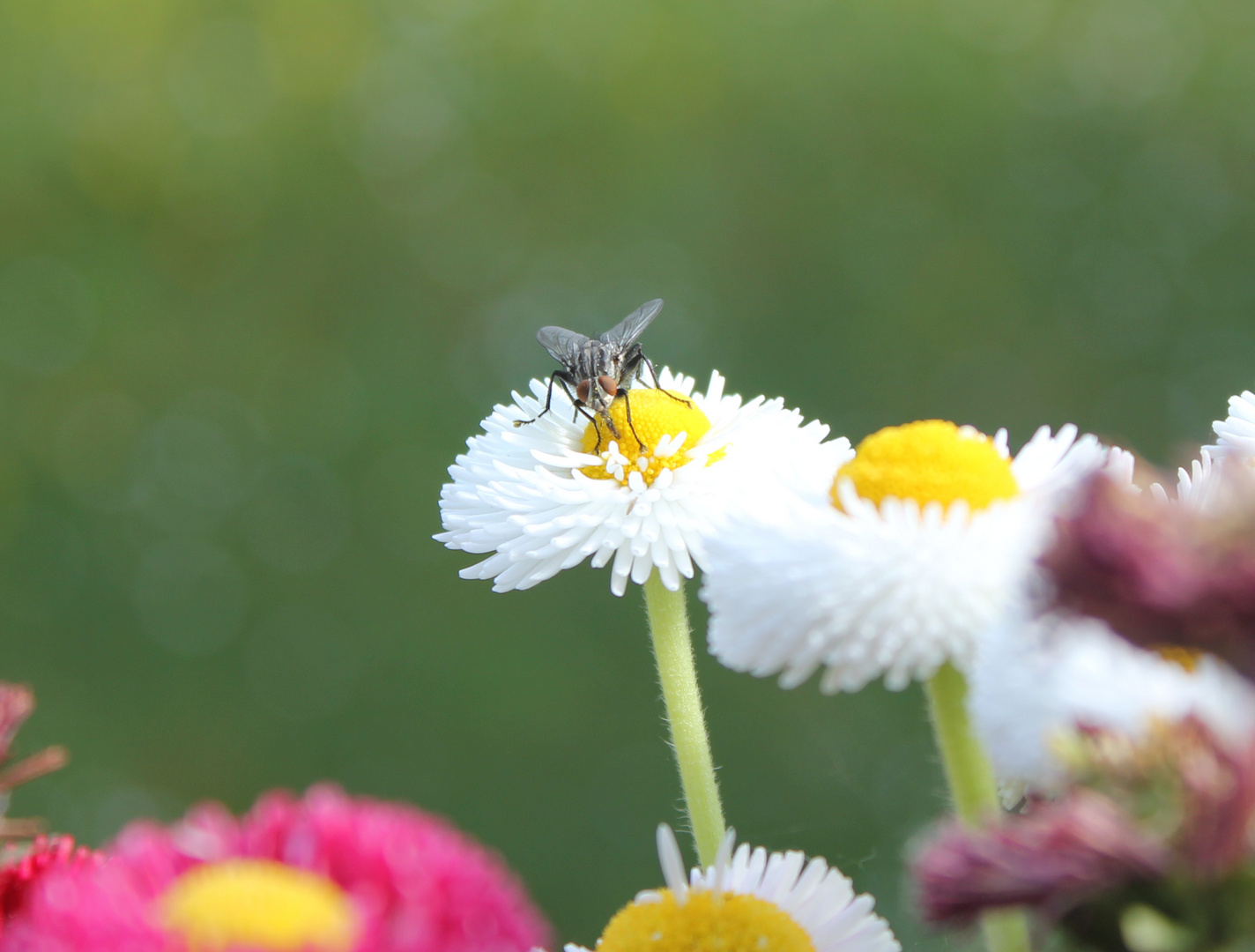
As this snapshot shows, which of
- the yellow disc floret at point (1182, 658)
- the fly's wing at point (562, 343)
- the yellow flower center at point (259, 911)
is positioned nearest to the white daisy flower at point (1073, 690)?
the yellow disc floret at point (1182, 658)

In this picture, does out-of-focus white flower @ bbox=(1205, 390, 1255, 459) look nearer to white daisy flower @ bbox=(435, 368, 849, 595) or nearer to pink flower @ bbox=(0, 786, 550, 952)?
white daisy flower @ bbox=(435, 368, 849, 595)

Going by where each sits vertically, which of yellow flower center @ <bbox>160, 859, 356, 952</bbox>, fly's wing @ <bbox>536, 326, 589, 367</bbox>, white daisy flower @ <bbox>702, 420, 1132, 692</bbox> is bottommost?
yellow flower center @ <bbox>160, 859, 356, 952</bbox>

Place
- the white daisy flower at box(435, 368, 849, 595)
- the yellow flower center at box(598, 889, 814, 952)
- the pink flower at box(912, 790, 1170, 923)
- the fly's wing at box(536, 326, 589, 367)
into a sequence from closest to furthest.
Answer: the pink flower at box(912, 790, 1170, 923)
the yellow flower center at box(598, 889, 814, 952)
the white daisy flower at box(435, 368, 849, 595)
the fly's wing at box(536, 326, 589, 367)

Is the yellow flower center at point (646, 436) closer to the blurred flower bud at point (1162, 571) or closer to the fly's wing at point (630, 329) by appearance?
the fly's wing at point (630, 329)

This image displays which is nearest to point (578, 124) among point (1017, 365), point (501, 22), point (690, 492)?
point (501, 22)

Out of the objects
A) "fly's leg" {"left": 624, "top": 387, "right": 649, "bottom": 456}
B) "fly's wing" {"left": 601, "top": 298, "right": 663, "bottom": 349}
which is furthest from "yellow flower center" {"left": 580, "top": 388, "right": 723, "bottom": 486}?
"fly's wing" {"left": 601, "top": 298, "right": 663, "bottom": 349}

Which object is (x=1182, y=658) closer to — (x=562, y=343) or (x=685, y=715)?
(x=685, y=715)

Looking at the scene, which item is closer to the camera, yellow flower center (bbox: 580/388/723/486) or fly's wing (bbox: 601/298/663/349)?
yellow flower center (bbox: 580/388/723/486)

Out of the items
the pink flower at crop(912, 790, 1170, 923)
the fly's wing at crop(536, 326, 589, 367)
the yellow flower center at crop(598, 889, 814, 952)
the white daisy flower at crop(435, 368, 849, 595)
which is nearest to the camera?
the pink flower at crop(912, 790, 1170, 923)
